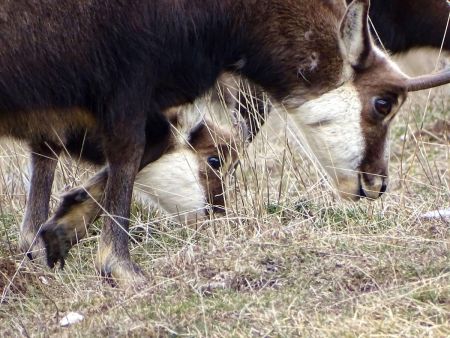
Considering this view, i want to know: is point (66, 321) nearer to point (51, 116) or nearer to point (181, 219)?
point (51, 116)

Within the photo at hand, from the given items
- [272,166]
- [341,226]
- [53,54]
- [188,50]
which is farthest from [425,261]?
[272,166]

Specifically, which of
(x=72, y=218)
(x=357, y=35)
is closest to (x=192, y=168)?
(x=72, y=218)

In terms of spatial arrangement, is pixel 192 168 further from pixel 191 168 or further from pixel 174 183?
pixel 174 183

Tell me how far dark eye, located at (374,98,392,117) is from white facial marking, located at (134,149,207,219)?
1.35 metres

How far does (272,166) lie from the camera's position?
381 inches

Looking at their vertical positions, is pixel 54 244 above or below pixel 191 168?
above

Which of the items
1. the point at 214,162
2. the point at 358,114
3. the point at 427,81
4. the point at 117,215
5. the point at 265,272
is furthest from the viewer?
the point at 214,162

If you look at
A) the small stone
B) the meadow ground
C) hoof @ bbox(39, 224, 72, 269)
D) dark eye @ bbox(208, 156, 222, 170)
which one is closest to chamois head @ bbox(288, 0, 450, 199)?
the meadow ground

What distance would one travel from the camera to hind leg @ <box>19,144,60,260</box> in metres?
7.38

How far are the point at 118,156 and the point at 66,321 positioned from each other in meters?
1.12

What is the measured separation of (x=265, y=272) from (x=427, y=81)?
1.86 m

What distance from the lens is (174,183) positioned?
7.90 metres

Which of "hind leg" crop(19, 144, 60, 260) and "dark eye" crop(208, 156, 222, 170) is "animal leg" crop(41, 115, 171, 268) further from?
"dark eye" crop(208, 156, 222, 170)

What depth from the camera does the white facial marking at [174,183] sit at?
7.82m
